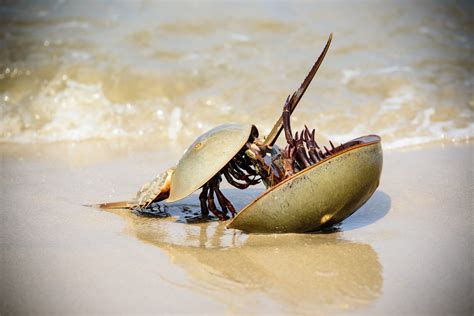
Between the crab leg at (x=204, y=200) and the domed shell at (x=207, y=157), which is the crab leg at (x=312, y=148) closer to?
the domed shell at (x=207, y=157)

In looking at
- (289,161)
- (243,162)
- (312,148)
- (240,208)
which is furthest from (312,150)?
(240,208)

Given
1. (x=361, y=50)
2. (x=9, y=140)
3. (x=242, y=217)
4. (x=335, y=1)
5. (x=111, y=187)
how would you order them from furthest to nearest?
(x=335, y=1) < (x=361, y=50) < (x=9, y=140) < (x=111, y=187) < (x=242, y=217)

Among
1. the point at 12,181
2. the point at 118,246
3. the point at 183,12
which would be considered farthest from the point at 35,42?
the point at 118,246

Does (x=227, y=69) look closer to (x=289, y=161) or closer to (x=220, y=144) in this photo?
(x=220, y=144)

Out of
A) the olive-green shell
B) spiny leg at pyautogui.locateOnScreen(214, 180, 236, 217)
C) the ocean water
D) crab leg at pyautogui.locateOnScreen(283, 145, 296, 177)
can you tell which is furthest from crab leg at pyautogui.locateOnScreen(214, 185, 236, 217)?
the ocean water

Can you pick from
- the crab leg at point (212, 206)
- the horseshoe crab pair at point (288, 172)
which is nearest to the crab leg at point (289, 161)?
the horseshoe crab pair at point (288, 172)

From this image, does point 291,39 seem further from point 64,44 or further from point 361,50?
point 64,44

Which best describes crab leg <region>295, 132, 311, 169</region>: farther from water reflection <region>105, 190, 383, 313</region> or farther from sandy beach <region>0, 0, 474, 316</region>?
water reflection <region>105, 190, 383, 313</region>
